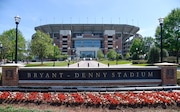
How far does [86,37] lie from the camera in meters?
110

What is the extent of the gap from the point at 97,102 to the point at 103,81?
10.7 feet

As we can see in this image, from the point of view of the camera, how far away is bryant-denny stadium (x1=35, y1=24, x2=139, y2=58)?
107812 millimetres

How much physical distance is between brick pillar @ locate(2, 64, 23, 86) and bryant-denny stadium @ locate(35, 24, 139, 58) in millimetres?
99126

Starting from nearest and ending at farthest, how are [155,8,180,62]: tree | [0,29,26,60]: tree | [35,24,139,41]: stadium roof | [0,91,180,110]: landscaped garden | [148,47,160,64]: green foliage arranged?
[0,91,180,110]: landscaped garden → [148,47,160,64]: green foliage → [155,8,180,62]: tree → [0,29,26,60]: tree → [35,24,139,41]: stadium roof

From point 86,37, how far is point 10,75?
102 m

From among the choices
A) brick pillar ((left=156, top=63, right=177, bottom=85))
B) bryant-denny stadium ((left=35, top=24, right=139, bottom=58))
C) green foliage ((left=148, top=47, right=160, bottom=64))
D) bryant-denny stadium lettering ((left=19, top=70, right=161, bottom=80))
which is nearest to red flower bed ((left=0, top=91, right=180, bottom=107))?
bryant-denny stadium lettering ((left=19, top=70, right=161, bottom=80))

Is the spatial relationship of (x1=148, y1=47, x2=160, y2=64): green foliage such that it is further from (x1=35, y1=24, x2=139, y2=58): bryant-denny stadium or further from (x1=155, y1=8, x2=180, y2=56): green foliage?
(x1=35, y1=24, x2=139, y2=58): bryant-denny stadium

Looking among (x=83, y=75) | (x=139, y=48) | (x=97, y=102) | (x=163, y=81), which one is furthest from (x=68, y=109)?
(x=139, y=48)

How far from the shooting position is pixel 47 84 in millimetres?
8734

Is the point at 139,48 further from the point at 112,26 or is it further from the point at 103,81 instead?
the point at 112,26

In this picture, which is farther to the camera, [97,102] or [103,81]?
[103,81]

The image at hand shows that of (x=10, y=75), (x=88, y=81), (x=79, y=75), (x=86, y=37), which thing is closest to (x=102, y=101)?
(x=88, y=81)

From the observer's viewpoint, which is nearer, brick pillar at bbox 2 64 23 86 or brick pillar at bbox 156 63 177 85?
brick pillar at bbox 2 64 23 86

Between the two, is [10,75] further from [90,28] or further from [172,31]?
[90,28]
